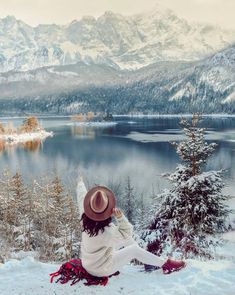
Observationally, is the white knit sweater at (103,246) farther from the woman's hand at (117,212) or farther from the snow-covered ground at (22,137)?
the snow-covered ground at (22,137)

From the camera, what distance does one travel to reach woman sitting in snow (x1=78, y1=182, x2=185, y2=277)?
6.89 m

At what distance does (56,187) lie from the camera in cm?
3253

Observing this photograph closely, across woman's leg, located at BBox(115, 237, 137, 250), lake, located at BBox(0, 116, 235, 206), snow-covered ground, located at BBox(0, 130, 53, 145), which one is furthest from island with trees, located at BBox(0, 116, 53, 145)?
woman's leg, located at BBox(115, 237, 137, 250)

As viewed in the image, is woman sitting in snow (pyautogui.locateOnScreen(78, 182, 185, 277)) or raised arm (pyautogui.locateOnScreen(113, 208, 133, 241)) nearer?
woman sitting in snow (pyautogui.locateOnScreen(78, 182, 185, 277))

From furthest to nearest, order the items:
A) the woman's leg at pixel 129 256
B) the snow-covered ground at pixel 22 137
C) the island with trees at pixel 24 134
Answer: the island with trees at pixel 24 134 < the snow-covered ground at pixel 22 137 < the woman's leg at pixel 129 256

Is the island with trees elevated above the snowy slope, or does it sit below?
below

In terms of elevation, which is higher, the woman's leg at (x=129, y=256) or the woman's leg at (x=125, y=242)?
the woman's leg at (x=125, y=242)

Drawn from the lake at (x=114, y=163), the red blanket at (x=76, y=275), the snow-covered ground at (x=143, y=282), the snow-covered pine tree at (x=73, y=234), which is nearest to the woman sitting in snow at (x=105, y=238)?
the red blanket at (x=76, y=275)

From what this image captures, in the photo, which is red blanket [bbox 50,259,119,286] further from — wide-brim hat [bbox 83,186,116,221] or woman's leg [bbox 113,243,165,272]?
wide-brim hat [bbox 83,186,116,221]

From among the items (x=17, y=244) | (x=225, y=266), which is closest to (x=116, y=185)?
(x=17, y=244)

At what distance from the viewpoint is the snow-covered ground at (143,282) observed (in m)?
7.50

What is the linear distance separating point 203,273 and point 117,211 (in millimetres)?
2690

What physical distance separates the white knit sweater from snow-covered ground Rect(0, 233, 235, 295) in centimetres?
40

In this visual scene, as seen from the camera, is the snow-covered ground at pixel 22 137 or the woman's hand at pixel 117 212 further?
the snow-covered ground at pixel 22 137
